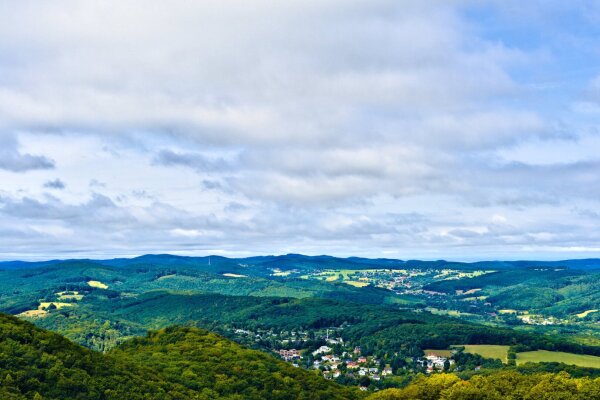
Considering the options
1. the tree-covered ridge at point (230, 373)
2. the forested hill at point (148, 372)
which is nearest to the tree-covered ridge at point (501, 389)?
the tree-covered ridge at point (230, 373)

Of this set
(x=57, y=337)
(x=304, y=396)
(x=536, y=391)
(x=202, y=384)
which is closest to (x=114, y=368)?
(x=57, y=337)

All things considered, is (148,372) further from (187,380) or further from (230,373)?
(230,373)

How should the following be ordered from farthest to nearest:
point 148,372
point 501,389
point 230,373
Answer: point 230,373 < point 148,372 < point 501,389

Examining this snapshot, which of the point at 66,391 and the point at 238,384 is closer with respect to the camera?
the point at 66,391

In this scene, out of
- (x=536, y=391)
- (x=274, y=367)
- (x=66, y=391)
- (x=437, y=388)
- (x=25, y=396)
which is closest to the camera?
(x=25, y=396)

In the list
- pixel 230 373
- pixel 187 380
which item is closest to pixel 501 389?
pixel 230 373

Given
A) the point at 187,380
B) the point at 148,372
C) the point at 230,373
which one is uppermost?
the point at 148,372

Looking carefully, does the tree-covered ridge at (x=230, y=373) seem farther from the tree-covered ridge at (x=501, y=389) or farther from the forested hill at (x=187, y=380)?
the tree-covered ridge at (x=501, y=389)

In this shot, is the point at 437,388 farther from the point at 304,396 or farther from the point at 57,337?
the point at 57,337
